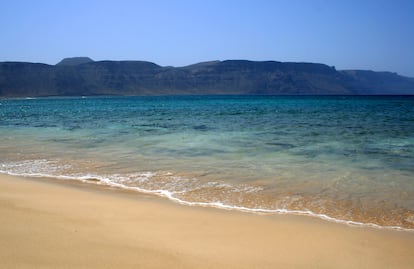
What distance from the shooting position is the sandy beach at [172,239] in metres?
2.97

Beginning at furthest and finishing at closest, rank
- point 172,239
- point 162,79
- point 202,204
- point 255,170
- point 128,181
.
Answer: point 162,79
point 255,170
point 128,181
point 202,204
point 172,239

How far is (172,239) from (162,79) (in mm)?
164719

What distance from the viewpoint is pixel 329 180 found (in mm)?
6527

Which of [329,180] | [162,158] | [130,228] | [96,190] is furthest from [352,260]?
[162,158]

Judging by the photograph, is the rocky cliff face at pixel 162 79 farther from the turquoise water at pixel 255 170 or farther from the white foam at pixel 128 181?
the white foam at pixel 128 181

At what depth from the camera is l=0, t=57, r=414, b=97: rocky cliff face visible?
13076 centimetres

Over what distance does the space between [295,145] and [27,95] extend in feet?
441

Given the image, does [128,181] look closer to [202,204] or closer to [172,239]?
[202,204]

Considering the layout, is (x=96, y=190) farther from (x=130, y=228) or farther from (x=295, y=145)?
(x=295, y=145)

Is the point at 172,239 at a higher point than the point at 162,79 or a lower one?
lower

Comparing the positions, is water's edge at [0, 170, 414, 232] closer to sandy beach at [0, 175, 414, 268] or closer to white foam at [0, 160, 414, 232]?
white foam at [0, 160, 414, 232]

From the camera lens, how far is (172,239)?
3.54 m

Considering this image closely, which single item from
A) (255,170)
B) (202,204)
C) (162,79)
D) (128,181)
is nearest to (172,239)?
(202,204)

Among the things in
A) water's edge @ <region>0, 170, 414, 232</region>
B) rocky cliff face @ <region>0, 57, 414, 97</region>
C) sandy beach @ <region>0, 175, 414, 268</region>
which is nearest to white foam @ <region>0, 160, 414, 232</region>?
water's edge @ <region>0, 170, 414, 232</region>
